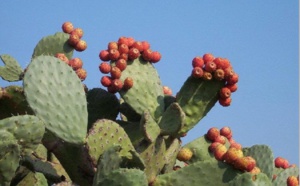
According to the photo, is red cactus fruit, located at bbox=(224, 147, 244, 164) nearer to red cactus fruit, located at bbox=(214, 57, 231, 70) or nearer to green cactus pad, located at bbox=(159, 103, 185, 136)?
green cactus pad, located at bbox=(159, 103, 185, 136)

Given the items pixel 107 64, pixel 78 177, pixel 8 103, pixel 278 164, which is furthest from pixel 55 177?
pixel 278 164

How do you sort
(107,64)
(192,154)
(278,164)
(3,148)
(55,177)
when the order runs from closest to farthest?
(3,148), (55,177), (107,64), (192,154), (278,164)

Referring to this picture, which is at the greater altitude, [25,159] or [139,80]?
[139,80]

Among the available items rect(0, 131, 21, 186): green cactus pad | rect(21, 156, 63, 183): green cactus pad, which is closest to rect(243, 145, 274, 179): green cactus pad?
rect(21, 156, 63, 183): green cactus pad

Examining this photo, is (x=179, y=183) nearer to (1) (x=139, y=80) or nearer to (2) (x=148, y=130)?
(2) (x=148, y=130)

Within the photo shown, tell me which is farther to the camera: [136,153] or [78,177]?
[78,177]
